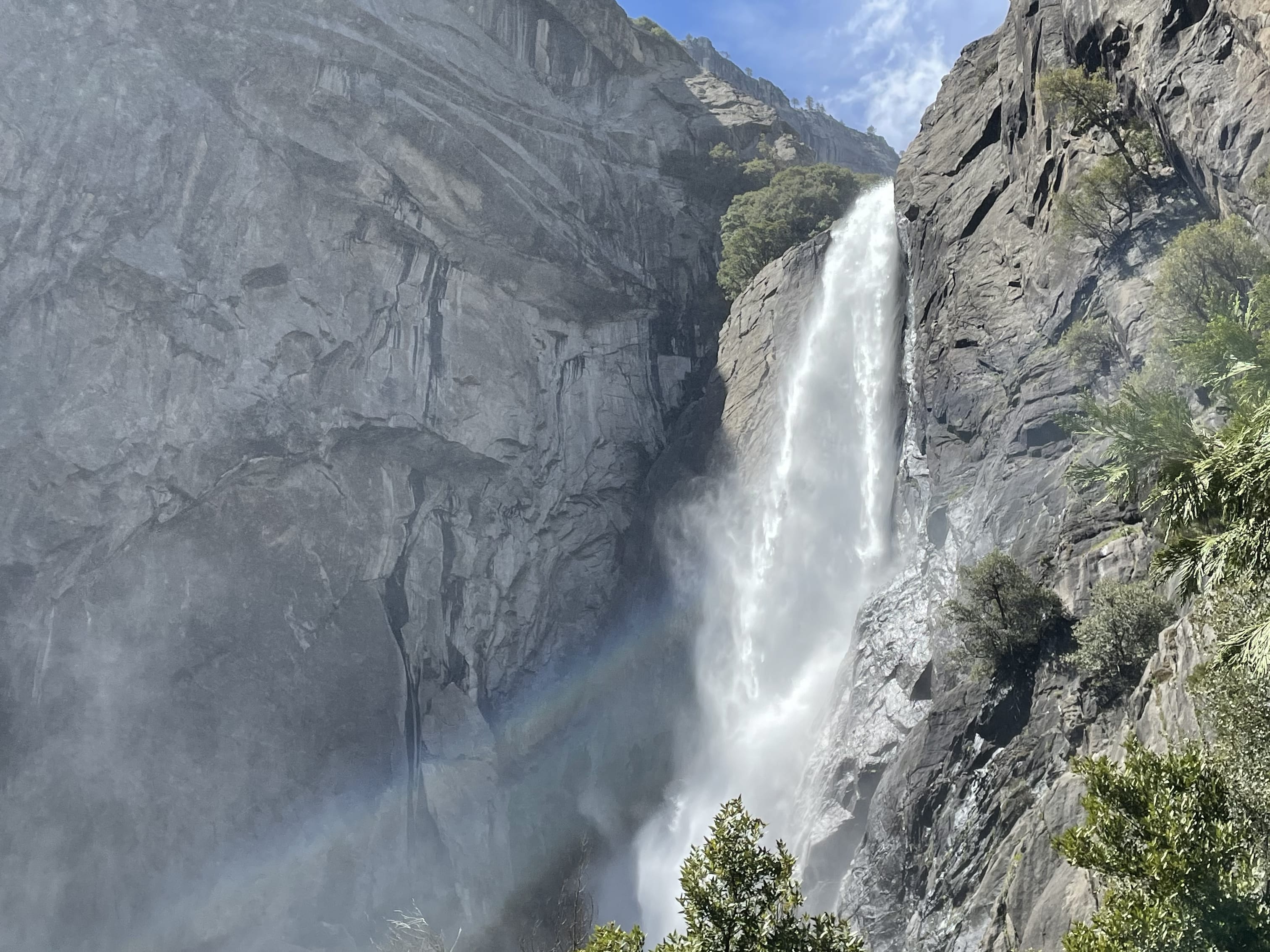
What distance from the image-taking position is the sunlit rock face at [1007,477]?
16812mm

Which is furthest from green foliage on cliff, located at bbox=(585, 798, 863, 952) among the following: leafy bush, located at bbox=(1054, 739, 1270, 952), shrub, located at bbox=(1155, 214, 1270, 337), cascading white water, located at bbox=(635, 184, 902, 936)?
cascading white water, located at bbox=(635, 184, 902, 936)

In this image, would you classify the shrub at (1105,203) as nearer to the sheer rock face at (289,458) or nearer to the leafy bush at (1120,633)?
the leafy bush at (1120,633)

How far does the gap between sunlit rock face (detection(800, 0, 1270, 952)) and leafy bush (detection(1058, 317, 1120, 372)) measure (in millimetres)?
290

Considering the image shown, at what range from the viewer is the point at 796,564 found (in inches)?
1247

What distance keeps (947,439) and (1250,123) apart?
10.4 metres

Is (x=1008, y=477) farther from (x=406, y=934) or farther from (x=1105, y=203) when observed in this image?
(x=406, y=934)

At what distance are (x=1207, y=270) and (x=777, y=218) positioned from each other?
83.8ft

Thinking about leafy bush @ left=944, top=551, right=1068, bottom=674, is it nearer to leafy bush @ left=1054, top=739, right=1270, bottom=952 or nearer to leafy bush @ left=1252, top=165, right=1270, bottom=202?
leafy bush @ left=1252, top=165, right=1270, bottom=202

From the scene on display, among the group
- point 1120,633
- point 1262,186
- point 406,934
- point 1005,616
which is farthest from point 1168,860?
point 406,934

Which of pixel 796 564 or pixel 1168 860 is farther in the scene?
pixel 796 564

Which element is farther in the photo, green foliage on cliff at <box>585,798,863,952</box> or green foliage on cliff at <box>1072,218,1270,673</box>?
green foliage on cliff at <box>1072,218,1270,673</box>

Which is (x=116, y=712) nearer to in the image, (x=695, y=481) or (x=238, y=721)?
(x=238, y=721)

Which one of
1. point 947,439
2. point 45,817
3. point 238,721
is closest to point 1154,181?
point 947,439

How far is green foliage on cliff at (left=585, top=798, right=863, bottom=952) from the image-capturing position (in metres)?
9.95
